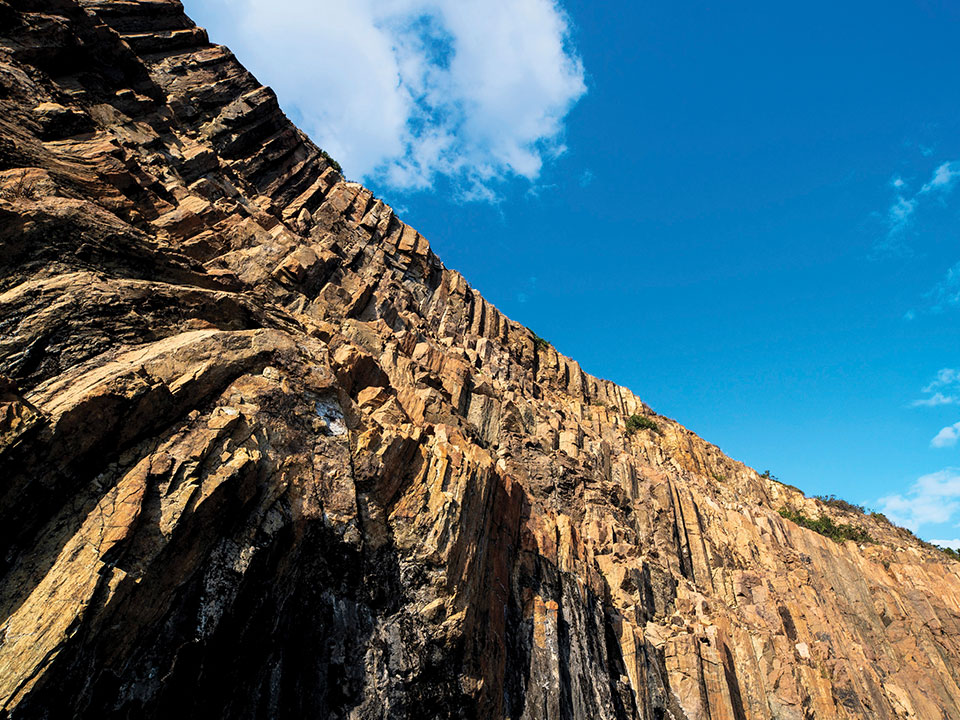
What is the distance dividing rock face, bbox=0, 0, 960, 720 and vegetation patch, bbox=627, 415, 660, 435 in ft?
43.2

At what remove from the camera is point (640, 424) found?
59500 millimetres

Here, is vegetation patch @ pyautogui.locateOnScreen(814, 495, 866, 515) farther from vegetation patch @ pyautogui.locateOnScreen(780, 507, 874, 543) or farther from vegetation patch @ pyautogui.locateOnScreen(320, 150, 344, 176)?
vegetation patch @ pyautogui.locateOnScreen(320, 150, 344, 176)

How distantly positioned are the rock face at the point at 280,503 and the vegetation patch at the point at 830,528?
23.9 ft

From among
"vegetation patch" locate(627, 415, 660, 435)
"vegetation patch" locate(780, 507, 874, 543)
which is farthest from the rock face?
"vegetation patch" locate(627, 415, 660, 435)

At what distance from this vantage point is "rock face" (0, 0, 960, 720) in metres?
9.36

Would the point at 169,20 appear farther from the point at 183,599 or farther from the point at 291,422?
the point at 183,599

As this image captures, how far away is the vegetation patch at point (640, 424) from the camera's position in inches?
2315

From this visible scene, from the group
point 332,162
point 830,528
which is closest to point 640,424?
point 830,528

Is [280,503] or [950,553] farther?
[950,553]

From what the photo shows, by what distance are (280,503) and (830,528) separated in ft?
201

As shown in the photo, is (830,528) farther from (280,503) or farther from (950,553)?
(280,503)

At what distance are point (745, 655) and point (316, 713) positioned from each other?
94.3ft

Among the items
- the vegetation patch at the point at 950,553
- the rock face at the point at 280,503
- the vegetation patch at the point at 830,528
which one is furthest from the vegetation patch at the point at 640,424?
the vegetation patch at the point at 950,553

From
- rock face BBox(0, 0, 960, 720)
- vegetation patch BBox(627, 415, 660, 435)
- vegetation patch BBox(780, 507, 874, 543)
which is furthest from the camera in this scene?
vegetation patch BBox(627, 415, 660, 435)
